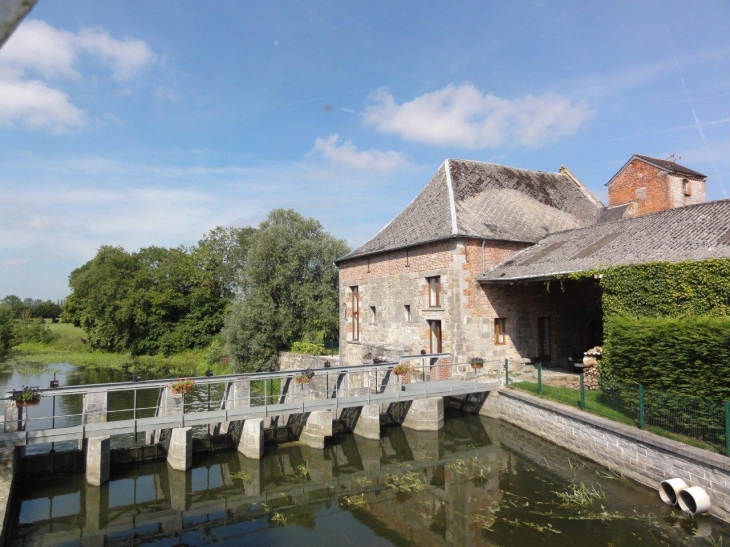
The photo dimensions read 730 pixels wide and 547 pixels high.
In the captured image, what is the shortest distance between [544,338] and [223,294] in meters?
28.9

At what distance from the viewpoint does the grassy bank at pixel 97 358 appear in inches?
1226

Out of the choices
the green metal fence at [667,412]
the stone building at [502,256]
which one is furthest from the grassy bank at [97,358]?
the green metal fence at [667,412]

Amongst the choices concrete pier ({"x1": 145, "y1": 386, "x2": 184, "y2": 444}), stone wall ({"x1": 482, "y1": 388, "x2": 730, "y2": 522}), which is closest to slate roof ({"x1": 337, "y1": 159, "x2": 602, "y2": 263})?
stone wall ({"x1": 482, "y1": 388, "x2": 730, "y2": 522})

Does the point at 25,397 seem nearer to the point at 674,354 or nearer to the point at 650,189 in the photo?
the point at 674,354

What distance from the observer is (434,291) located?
16.8m

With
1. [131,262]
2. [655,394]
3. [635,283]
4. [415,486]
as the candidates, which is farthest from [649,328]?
[131,262]

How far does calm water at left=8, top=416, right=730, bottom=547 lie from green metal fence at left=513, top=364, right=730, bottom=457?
1.11 m

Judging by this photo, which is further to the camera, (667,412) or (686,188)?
(686,188)

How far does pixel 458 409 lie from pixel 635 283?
6.33 meters

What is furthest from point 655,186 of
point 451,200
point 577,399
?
point 577,399

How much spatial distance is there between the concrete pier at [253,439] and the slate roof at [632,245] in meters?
8.23

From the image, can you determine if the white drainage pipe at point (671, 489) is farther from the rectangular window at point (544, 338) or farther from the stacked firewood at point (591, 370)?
the rectangular window at point (544, 338)

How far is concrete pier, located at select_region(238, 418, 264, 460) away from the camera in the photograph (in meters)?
11.0

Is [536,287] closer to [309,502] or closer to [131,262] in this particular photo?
[309,502]
